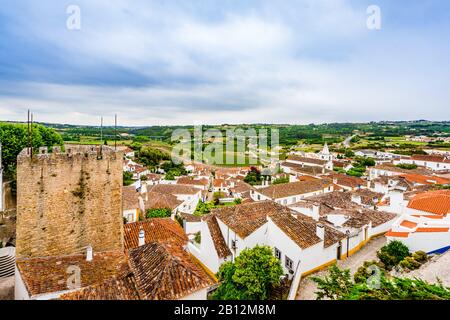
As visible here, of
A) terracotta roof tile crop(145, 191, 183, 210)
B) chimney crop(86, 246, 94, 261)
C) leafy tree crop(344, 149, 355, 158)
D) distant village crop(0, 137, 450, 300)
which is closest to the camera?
distant village crop(0, 137, 450, 300)

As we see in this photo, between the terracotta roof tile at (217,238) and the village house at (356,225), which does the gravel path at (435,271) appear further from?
Result: the terracotta roof tile at (217,238)

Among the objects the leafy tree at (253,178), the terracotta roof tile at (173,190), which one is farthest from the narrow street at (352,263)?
the leafy tree at (253,178)

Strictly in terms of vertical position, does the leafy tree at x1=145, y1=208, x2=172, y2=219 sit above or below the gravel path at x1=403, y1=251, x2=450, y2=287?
below

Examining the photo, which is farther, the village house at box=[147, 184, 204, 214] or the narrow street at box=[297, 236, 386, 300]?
the village house at box=[147, 184, 204, 214]

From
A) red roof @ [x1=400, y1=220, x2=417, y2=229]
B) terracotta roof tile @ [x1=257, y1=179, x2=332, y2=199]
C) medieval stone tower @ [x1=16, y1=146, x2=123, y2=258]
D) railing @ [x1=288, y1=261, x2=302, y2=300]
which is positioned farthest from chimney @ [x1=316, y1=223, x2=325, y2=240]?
terracotta roof tile @ [x1=257, y1=179, x2=332, y2=199]

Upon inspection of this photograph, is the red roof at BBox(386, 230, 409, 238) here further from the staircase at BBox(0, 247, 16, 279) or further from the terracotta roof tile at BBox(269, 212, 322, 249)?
the staircase at BBox(0, 247, 16, 279)

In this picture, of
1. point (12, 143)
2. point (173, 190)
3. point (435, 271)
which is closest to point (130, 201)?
point (173, 190)

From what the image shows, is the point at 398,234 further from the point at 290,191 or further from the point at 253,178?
the point at 253,178
